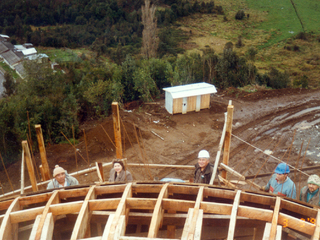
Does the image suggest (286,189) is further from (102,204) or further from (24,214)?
(24,214)

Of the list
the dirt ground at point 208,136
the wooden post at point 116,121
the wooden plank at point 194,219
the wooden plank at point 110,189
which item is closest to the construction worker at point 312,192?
the wooden plank at point 194,219

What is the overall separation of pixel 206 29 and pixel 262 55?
616 inches

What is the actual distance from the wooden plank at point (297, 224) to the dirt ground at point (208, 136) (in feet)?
18.9

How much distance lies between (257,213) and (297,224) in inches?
22.8

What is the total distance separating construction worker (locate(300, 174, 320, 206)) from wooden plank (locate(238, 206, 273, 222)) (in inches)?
41.0

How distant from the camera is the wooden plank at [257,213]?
173 inches

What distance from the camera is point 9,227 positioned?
4.53 metres

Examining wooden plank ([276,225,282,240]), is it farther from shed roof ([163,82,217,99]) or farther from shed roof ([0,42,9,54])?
shed roof ([0,42,9,54])

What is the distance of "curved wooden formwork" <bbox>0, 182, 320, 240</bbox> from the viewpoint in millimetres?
4180

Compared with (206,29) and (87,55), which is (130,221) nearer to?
(87,55)

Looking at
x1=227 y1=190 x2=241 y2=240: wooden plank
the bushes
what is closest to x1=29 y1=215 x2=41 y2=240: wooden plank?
x1=227 y1=190 x2=241 y2=240: wooden plank

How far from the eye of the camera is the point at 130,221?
5164 millimetres

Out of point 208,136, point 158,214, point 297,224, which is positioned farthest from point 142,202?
point 208,136

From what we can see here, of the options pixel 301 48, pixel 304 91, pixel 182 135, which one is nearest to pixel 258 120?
pixel 182 135
